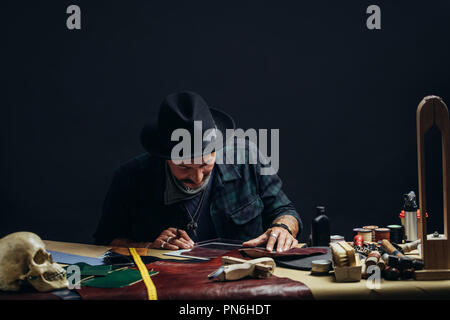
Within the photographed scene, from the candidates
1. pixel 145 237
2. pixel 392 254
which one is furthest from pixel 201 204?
pixel 392 254

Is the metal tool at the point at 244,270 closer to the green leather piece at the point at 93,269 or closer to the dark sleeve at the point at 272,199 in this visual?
the green leather piece at the point at 93,269

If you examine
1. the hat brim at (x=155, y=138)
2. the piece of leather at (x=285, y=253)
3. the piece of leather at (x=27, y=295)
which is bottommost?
the piece of leather at (x=27, y=295)

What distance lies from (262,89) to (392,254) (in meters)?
→ 2.74

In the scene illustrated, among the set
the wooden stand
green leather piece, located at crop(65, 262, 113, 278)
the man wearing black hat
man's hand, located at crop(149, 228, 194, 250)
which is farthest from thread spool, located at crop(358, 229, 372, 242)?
green leather piece, located at crop(65, 262, 113, 278)

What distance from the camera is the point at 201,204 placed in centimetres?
308

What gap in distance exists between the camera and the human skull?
1.57 metres

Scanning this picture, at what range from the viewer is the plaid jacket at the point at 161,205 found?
306 cm

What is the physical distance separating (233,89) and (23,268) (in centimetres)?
302

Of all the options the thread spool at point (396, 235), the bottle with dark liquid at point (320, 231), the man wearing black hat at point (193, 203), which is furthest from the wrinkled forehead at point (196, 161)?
the thread spool at point (396, 235)

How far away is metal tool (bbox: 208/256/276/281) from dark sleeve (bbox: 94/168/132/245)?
1.47m

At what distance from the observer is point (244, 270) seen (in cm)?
167

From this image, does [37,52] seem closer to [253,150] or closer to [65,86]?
[65,86]

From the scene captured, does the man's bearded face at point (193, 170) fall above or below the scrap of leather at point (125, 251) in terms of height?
above

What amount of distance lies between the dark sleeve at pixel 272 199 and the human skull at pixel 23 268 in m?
1.71
